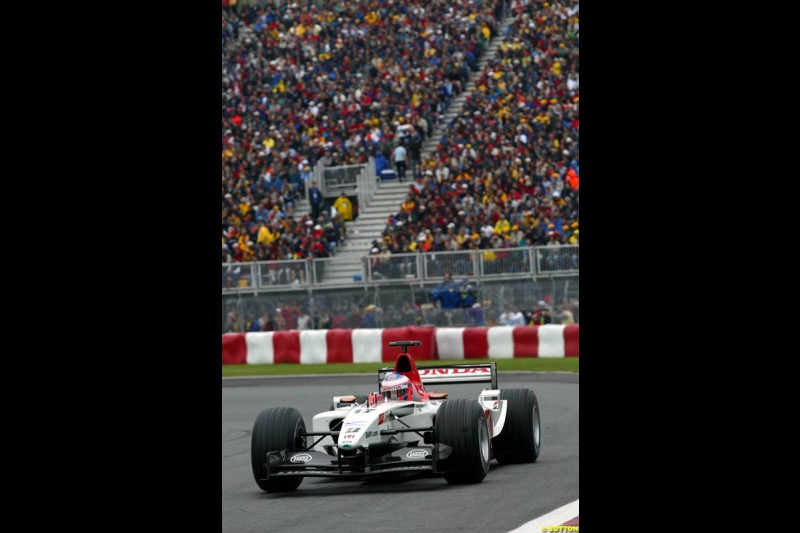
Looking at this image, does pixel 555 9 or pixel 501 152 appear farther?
pixel 555 9

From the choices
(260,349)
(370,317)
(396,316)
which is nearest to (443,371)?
(396,316)

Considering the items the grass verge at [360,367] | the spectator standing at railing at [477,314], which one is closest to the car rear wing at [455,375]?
the grass verge at [360,367]

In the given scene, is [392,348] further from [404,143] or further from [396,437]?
[396,437]

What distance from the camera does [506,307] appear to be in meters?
24.6

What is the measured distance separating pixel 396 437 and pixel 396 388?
483 mm

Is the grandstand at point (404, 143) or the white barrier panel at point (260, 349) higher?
the grandstand at point (404, 143)

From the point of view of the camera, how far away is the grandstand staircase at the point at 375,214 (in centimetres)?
2878

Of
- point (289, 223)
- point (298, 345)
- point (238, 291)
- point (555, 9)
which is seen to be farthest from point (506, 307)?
point (555, 9)

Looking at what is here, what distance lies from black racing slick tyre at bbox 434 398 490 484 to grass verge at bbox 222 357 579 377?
11.5 m

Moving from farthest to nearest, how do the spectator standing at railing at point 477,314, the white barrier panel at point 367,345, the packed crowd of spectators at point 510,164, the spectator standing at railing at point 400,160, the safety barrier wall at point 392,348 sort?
the spectator standing at railing at point 400,160
the packed crowd of spectators at point 510,164
the spectator standing at railing at point 477,314
the white barrier panel at point 367,345
the safety barrier wall at point 392,348

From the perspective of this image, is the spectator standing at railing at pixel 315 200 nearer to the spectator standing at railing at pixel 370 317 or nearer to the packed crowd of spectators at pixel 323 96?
the packed crowd of spectators at pixel 323 96

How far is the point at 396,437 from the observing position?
10.4m
